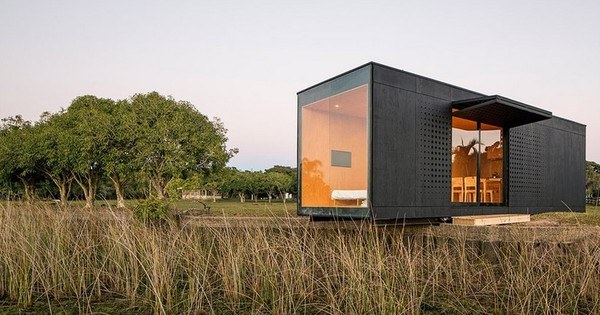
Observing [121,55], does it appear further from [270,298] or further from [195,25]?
[270,298]

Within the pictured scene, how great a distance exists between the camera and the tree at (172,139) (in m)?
17.7

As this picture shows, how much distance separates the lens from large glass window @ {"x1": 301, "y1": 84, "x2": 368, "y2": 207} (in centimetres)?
852

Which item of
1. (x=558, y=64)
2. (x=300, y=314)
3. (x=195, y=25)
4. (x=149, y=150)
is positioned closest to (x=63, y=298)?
(x=300, y=314)

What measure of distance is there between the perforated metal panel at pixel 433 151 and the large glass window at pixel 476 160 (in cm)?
163

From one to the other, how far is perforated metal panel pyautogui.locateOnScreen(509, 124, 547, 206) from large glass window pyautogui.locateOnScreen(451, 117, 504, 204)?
259 millimetres

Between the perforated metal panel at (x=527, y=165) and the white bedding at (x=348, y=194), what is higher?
the perforated metal panel at (x=527, y=165)

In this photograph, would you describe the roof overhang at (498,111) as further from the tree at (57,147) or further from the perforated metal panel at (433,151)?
the tree at (57,147)

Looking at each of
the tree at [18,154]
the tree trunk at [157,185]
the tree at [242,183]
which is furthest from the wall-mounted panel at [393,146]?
the tree at [242,183]

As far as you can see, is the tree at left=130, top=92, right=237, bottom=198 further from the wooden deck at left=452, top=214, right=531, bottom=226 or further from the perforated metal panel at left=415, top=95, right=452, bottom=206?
the wooden deck at left=452, top=214, right=531, bottom=226

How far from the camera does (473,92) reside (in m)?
8.38

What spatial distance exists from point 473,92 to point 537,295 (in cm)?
564

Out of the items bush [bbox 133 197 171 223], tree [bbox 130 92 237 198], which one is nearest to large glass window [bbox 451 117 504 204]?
bush [bbox 133 197 171 223]

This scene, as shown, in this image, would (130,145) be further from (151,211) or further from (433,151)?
(433,151)

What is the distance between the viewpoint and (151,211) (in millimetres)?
7004
